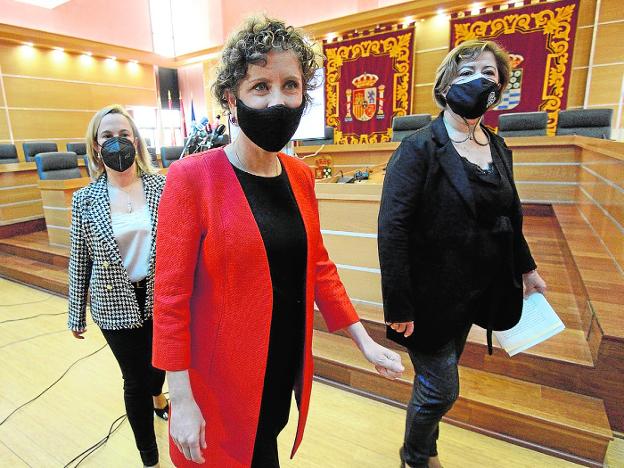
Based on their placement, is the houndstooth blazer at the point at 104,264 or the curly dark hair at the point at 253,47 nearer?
the curly dark hair at the point at 253,47

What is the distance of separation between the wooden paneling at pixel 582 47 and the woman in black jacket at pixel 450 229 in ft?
18.9

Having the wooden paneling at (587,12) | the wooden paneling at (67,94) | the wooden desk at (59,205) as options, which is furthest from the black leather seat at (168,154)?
the wooden paneling at (587,12)

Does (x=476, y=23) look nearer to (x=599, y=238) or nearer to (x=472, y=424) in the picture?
(x=599, y=238)

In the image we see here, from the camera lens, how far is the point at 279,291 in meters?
0.80

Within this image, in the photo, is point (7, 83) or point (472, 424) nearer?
point (472, 424)

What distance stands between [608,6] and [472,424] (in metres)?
6.31

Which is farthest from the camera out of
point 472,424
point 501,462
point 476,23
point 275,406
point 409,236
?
point 476,23

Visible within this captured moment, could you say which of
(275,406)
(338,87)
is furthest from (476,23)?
(275,406)

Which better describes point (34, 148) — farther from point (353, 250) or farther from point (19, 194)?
point (353, 250)

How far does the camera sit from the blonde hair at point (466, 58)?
1093 mm

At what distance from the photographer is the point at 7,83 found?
7.14m

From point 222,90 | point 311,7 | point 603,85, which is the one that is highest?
point 311,7

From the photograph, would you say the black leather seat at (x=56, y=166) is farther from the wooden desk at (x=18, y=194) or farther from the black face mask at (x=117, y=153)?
the black face mask at (x=117, y=153)

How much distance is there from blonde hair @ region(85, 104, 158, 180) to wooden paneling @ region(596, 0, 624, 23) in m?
6.59
